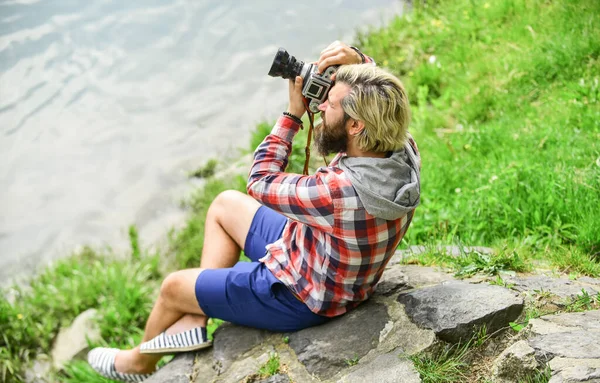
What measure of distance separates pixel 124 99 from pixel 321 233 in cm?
510

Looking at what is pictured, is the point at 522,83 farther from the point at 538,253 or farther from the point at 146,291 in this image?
the point at 146,291

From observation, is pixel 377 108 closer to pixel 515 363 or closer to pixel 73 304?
pixel 515 363

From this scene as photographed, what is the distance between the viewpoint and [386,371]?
6.96 ft

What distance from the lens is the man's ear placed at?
2.10 metres

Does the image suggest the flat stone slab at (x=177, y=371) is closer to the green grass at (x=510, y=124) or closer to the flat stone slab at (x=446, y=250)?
the flat stone slab at (x=446, y=250)

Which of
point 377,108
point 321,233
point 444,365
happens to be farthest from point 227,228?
point 444,365

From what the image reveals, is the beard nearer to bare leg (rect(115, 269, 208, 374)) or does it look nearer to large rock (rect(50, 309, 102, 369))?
Result: bare leg (rect(115, 269, 208, 374))

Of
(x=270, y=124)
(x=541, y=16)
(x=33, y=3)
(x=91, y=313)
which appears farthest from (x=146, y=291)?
(x=33, y=3)

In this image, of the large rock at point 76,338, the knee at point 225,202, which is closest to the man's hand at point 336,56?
the knee at point 225,202

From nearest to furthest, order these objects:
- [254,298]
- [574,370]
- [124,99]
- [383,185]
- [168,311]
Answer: [574,370]
[383,185]
[254,298]
[168,311]
[124,99]

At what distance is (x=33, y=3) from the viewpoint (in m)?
7.88

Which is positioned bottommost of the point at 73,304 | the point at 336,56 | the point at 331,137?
the point at 73,304

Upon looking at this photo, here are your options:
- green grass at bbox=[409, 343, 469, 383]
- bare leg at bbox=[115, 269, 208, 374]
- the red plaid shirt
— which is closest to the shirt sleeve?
the red plaid shirt

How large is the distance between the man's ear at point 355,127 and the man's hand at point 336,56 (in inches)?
12.8
